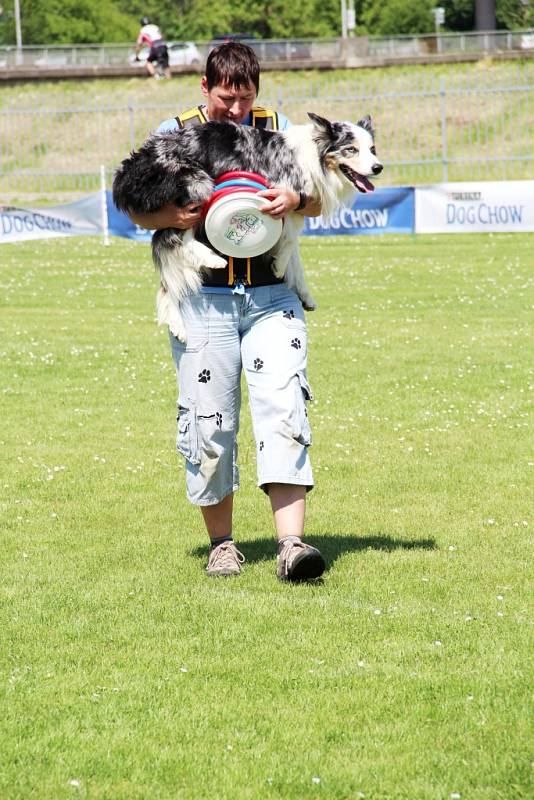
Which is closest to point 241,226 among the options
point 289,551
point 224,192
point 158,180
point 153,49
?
point 224,192

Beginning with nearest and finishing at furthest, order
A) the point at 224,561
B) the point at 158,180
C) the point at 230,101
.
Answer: the point at 158,180 < the point at 230,101 < the point at 224,561

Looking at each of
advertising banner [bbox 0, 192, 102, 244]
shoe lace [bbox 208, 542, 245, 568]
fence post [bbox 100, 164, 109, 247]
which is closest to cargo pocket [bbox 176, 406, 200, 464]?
shoe lace [bbox 208, 542, 245, 568]

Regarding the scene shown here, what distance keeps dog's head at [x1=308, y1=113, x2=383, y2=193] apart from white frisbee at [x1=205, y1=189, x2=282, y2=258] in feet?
1.20

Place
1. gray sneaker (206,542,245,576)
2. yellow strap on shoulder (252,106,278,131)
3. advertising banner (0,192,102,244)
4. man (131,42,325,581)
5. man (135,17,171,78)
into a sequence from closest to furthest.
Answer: man (131,42,325,581) < yellow strap on shoulder (252,106,278,131) < gray sneaker (206,542,245,576) < advertising banner (0,192,102,244) < man (135,17,171,78)

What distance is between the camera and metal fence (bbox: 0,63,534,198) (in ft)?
109

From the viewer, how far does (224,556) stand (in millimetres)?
5812

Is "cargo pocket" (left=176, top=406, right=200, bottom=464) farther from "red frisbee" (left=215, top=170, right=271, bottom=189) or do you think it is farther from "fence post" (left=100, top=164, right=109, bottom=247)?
"fence post" (left=100, top=164, right=109, bottom=247)

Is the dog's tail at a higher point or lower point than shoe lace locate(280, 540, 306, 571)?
higher

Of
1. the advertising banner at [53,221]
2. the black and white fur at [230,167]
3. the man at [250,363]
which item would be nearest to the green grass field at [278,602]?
the man at [250,363]

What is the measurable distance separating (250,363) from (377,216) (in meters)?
19.4

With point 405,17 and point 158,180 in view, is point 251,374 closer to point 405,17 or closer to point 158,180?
point 158,180

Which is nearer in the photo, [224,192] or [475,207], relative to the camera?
[224,192]

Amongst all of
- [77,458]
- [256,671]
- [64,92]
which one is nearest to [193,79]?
[64,92]

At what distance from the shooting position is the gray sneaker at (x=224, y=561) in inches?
227
